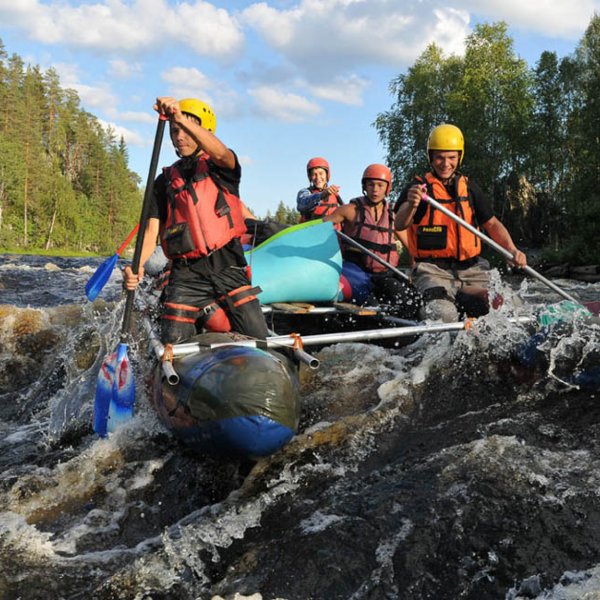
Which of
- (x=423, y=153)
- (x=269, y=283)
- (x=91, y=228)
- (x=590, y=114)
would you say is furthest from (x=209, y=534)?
(x=91, y=228)

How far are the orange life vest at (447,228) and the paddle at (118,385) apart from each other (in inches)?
93.1

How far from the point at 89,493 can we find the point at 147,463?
1.24 ft

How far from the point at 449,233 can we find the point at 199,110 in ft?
7.58

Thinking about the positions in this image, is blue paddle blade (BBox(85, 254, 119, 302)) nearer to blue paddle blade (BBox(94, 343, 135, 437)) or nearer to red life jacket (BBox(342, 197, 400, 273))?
blue paddle blade (BBox(94, 343, 135, 437))

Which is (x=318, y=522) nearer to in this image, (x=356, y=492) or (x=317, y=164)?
(x=356, y=492)

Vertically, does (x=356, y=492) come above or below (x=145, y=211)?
below

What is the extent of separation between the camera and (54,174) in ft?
155

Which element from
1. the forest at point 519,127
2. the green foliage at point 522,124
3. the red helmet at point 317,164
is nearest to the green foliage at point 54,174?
the forest at point 519,127

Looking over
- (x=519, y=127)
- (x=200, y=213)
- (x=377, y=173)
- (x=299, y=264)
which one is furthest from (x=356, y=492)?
(x=519, y=127)

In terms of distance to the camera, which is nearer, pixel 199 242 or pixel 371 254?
pixel 199 242

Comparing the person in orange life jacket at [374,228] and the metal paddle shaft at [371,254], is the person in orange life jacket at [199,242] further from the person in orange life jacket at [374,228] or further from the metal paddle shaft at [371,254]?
the metal paddle shaft at [371,254]

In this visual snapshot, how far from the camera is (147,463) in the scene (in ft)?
11.7

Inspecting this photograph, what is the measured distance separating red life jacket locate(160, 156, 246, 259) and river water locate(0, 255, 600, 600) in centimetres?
97

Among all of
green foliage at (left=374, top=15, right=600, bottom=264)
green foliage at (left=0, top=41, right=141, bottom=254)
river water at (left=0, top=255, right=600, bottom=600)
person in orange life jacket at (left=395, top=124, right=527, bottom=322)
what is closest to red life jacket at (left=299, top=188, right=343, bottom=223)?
person in orange life jacket at (left=395, top=124, right=527, bottom=322)
